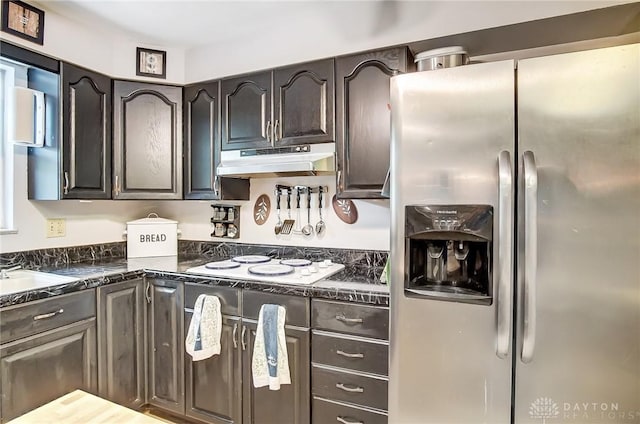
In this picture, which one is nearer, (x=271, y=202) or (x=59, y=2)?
(x=59, y=2)

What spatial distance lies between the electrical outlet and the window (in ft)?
0.62

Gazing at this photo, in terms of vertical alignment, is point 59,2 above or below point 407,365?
above

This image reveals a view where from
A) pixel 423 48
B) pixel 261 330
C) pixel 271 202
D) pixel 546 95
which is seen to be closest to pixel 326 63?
pixel 423 48

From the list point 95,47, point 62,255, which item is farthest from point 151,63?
point 62,255

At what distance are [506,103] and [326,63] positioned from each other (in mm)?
1073

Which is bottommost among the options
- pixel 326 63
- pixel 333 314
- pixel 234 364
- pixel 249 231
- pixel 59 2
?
pixel 234 364

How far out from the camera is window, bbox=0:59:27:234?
6.49 ft

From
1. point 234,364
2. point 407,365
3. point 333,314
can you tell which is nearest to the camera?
point 407,365

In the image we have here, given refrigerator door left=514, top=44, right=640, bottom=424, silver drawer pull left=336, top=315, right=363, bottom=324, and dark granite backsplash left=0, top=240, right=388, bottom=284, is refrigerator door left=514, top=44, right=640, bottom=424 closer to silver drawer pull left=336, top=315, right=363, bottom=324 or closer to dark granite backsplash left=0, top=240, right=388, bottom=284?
silver drawer pull left=336, top=315, right=363, bottom=324

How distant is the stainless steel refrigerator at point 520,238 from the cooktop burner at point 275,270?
1.99ft

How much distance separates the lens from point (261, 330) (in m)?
1.67

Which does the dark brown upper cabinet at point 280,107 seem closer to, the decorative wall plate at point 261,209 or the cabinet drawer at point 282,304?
the decorative wall plate at point 261,209

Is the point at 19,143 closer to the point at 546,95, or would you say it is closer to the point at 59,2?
the point at 59,2

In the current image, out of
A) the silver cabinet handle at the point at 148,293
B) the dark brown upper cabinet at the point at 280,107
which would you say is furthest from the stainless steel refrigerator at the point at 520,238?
the silver cabinet handle at the point at 148,293
